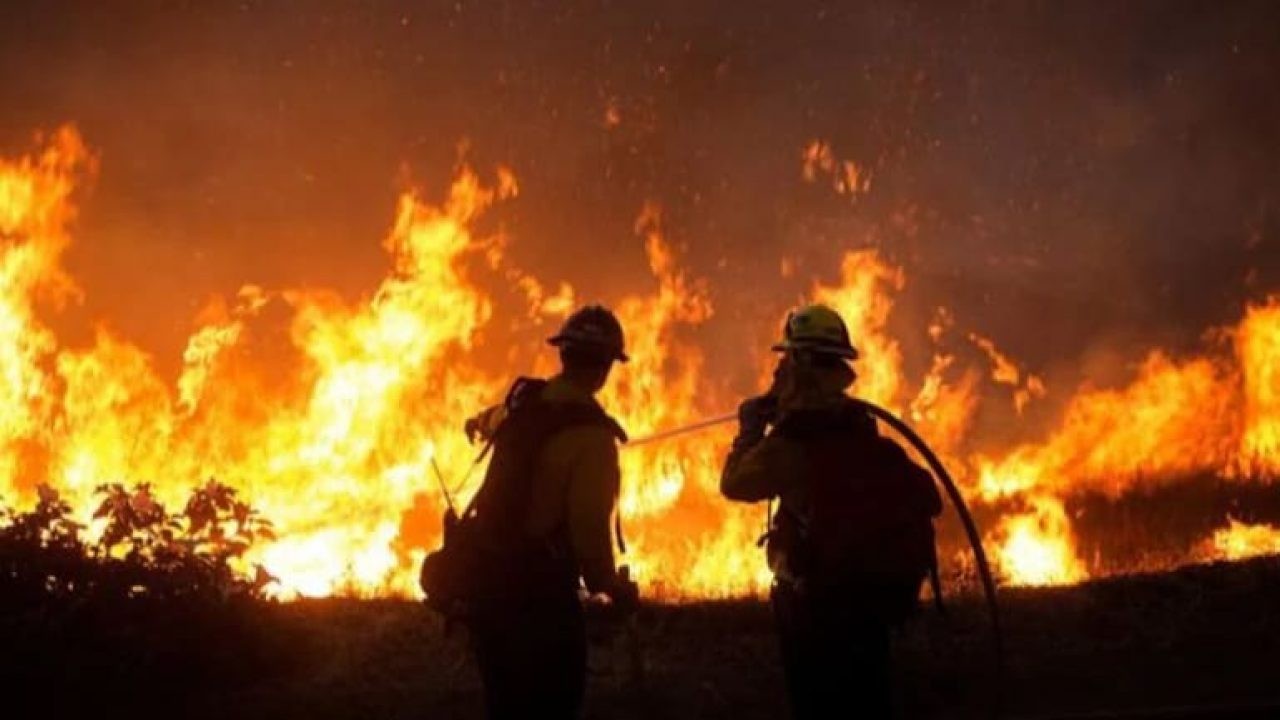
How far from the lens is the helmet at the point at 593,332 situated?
4602mm

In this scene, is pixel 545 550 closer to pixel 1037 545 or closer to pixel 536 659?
pixel 536 659

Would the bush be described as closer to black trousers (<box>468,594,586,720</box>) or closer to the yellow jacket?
black trousers (<box>468,594,586,720</box>)

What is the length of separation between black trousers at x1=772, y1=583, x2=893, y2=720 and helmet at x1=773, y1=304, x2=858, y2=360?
1012 millimetres

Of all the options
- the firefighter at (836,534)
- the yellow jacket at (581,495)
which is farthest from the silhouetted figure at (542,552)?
the firefighter at (836,534)

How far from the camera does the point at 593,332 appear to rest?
4.62 metres

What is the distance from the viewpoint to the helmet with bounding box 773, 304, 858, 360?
4.50 m

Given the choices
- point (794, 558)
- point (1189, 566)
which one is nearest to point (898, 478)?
point (794, 558)

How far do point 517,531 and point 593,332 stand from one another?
3.01ft

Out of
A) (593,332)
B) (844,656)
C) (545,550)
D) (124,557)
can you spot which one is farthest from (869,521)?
(124,557)

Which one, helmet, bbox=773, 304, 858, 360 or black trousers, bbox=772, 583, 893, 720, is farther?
helmet, bbox=773, 304, 858, 360

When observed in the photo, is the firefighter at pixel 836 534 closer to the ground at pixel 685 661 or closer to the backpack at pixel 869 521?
the backpack at pixel 869 521

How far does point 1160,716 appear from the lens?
5.61 meters

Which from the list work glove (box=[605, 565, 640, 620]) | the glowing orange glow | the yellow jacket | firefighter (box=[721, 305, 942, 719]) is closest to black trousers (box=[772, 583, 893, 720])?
firefighter (box=[721, 305, 942, 719])

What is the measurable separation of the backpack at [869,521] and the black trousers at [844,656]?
2.8 inches
